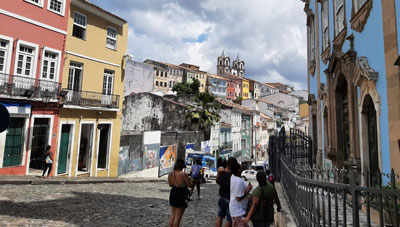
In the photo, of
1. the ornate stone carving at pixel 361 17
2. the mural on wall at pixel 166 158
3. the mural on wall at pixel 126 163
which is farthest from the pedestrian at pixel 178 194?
the mural on wall at pixel 166 158

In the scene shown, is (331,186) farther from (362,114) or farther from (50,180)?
(50,180)

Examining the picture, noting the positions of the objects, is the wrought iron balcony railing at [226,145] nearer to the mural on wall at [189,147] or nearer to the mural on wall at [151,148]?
the mural on wall at [189,147]

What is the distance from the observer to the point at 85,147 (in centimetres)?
1669

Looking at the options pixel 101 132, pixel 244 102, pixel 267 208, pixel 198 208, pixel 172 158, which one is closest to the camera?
pixel 267 208

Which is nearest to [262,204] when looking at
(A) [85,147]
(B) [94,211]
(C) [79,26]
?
(B) [94,211]

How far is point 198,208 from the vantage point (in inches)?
340

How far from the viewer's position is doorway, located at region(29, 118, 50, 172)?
13.3 meters

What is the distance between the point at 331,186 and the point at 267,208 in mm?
1562

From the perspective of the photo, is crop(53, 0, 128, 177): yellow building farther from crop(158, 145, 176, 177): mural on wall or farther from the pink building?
crop(158, 145, 176, 177): mural on wall

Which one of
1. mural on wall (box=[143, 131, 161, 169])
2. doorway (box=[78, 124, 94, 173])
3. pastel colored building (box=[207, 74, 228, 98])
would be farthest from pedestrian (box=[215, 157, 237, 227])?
pastel colored building (box=[207, 74, 228, 98])

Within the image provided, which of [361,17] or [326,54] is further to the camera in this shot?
[326,54]

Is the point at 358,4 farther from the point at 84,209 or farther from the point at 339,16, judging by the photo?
the point at 84,209

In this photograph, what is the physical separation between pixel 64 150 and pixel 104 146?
108 inches

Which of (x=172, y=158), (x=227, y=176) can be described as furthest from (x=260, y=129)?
(x=227, y=176)
